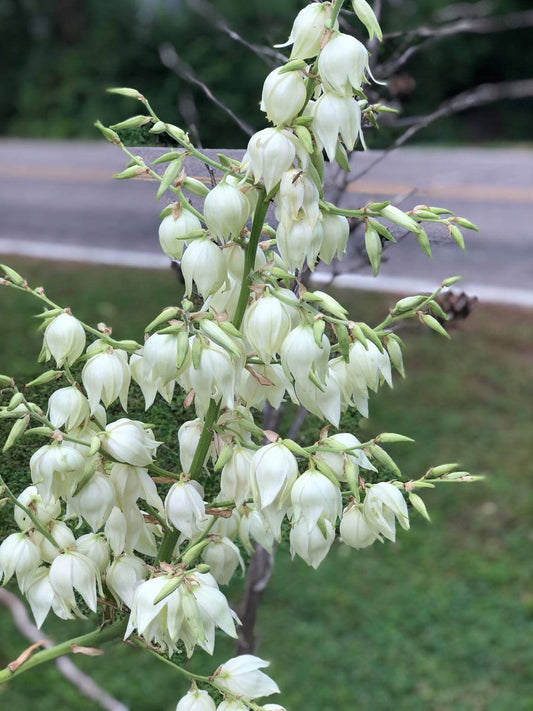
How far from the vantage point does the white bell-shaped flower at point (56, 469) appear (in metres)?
1.00

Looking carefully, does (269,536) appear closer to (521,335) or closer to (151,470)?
(151,470)

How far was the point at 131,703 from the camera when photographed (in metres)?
3.07

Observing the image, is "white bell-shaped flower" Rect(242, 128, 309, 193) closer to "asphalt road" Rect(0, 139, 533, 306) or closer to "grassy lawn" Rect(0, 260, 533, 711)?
"grassy lawn" Rect(0, 260, 533, 711)

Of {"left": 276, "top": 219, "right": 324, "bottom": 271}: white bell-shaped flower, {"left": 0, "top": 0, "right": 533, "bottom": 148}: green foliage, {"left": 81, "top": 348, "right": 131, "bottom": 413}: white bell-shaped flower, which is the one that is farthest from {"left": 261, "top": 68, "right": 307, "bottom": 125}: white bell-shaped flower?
{"left": 0, "top": 0, "right": 533, "bottom": 148}: green foliage

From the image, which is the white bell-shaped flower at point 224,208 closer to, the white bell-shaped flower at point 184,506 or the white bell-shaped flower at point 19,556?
the white bell-shaped flower at point 184,506

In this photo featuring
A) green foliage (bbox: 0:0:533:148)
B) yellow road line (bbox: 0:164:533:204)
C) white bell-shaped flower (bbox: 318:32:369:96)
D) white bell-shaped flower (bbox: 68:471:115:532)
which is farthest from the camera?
green foliage (bbox: 0:0:533:148)

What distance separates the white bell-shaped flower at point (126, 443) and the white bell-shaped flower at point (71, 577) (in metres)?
0.14

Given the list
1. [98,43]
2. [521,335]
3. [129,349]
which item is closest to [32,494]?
[129,349]

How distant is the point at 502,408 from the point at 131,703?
7.66ft

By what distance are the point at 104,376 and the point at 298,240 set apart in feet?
0.88

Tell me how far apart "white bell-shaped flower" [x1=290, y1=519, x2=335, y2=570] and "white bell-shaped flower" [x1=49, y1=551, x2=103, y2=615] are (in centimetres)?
24

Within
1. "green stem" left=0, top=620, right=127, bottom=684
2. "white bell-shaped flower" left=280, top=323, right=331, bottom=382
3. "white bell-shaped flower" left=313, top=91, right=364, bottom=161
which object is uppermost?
"white bell-shaped flower" left=313, top=91, right=364, bottom=161

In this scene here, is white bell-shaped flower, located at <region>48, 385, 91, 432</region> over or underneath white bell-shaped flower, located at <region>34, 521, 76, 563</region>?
over

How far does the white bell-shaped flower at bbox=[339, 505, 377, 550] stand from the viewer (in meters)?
1.08
